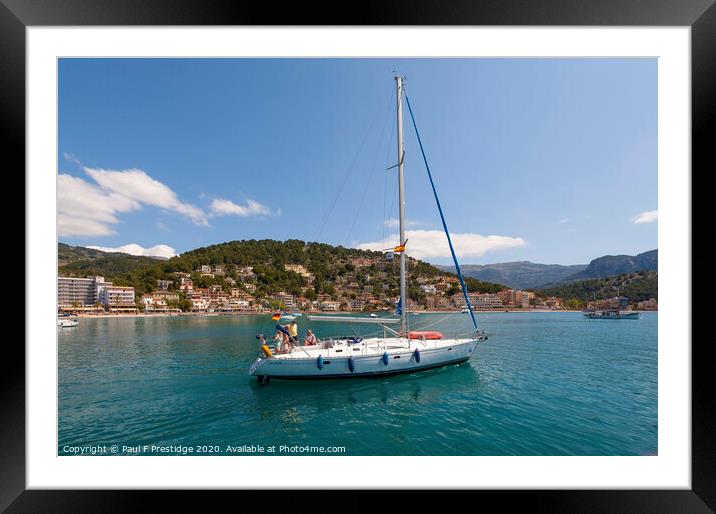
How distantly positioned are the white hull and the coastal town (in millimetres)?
33132

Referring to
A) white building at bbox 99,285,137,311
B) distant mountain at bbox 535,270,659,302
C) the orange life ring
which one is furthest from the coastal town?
the orange life ring

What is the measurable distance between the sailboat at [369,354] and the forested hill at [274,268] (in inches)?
1286

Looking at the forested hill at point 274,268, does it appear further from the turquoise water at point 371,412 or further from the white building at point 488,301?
the turquoise water at point 371,412

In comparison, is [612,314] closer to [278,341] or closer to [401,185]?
[401,185]

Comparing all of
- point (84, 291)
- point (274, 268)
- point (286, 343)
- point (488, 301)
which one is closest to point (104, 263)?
point (84, 291)

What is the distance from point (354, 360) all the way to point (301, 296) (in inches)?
1475

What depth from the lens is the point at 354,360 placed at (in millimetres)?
6020

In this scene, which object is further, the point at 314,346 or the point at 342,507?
the point at 314,346

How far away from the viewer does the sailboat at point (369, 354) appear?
19.5ft

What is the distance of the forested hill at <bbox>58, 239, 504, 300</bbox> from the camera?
40.1m
